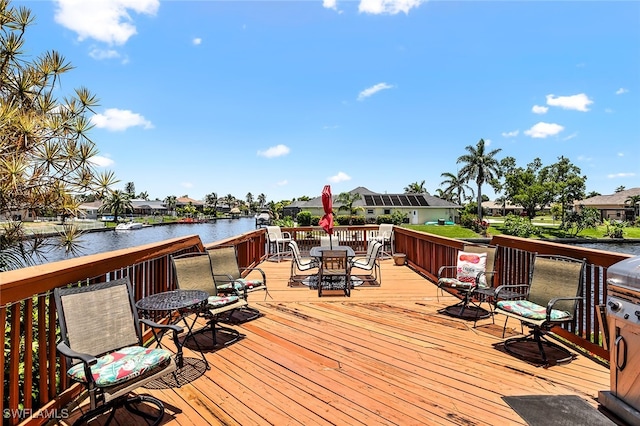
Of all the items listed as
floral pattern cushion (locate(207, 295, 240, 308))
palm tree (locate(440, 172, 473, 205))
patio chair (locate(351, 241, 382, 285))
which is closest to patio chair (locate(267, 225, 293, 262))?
patio chair (locate(351, 241, 382, 285))

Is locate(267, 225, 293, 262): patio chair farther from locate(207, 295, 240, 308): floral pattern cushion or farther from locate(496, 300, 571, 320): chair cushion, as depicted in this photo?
locate(496, 300, 571, 320): chair cushion

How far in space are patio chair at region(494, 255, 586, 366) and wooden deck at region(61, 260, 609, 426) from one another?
18 cm

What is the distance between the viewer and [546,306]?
3131 mm

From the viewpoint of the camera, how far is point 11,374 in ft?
5.78

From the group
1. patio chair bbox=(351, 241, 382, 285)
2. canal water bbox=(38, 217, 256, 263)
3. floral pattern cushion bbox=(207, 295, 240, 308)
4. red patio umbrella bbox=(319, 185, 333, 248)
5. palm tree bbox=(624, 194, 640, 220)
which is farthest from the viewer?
palm tree bbox=(624, 194, 640, 220)

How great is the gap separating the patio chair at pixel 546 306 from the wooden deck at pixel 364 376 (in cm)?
18

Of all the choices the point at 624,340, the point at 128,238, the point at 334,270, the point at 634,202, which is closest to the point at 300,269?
the point at 334,270

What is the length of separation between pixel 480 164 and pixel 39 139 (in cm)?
4508

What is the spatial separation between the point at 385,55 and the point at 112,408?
13513 mm

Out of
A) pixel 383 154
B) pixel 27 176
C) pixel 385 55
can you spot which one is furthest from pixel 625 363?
pixel 383 154

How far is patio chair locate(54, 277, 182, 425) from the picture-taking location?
70.8 inches

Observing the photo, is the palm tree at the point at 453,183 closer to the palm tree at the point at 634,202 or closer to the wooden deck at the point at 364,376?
the palm tree at the point at 634,202

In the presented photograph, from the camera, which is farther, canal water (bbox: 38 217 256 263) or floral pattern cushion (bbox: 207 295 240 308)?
canal water (bbox: 38 217 256 263)

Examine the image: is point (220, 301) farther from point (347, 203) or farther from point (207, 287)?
point (347, 203)
